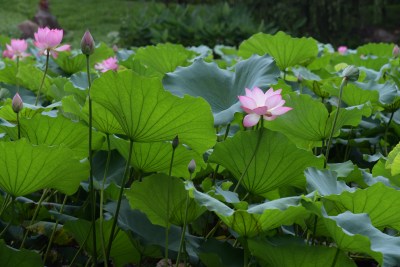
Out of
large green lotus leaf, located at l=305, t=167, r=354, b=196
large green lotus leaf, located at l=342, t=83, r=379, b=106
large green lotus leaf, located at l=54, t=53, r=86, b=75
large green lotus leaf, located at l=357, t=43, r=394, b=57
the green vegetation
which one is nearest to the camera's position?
large green lotus leaf, located at l=305, t=167, r=354, b=196

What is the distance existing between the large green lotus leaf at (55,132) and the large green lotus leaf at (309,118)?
0.31 m

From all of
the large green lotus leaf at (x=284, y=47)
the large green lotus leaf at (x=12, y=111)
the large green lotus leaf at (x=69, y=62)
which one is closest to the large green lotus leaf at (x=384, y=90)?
the large green lotus leaf at (x=284, y=47)

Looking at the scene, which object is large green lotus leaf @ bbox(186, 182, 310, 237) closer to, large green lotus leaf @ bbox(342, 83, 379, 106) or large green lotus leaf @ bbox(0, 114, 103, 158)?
large green lotus leaf @ bbox(0, 114, 103, 158)

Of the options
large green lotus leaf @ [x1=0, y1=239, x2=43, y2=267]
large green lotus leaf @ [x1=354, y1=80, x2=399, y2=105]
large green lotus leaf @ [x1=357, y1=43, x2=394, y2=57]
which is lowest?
large green lotus leaf @ [x1=357, y1=43, x2=394, y2=57]

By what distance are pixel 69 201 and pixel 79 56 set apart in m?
0.63

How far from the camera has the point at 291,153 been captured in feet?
2.98

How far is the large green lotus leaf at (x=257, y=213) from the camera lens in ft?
2.45

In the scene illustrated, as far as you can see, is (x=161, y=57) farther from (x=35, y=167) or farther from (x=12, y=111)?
(x=35, y=167)

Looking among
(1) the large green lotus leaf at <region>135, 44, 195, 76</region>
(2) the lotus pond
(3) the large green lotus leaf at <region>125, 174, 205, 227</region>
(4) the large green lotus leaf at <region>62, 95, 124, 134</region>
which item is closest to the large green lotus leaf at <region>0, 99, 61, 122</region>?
(2) the lotus pond

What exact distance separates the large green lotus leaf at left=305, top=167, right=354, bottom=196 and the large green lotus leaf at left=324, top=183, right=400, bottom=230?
0.09 ft

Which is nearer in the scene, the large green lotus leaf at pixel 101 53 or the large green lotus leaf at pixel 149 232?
the large green lotus leaf at pixel 149 232

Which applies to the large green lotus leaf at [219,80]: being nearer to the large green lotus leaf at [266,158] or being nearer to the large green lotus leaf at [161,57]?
the large green lotus leaf at [266,158]

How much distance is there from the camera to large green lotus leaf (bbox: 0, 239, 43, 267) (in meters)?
0.91

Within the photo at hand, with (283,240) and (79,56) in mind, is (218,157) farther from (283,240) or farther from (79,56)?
(79,56)
